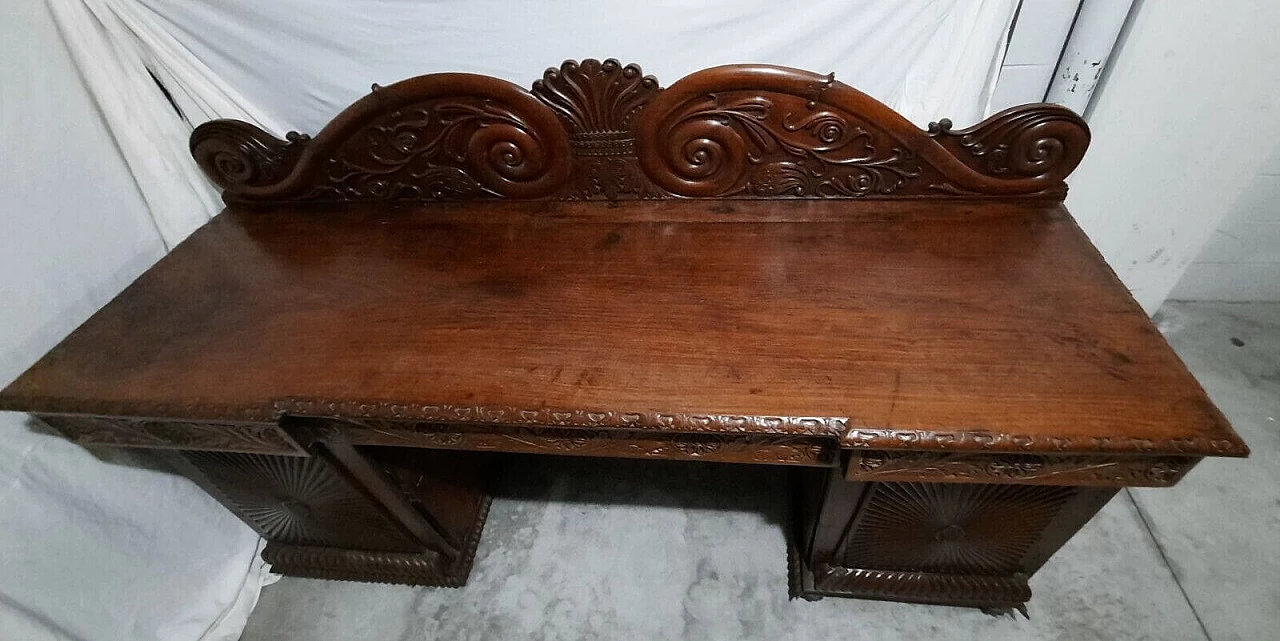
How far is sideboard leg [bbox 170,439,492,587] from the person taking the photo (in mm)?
1039

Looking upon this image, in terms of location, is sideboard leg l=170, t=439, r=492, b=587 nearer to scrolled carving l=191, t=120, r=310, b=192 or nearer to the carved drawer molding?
scrolled carving l=191, t=120, r=310, b=192

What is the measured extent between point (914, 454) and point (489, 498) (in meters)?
1.03

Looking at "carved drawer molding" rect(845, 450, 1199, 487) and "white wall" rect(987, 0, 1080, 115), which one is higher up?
"white wall" rect(987, 0, 1080, 115)

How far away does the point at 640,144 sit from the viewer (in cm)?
101

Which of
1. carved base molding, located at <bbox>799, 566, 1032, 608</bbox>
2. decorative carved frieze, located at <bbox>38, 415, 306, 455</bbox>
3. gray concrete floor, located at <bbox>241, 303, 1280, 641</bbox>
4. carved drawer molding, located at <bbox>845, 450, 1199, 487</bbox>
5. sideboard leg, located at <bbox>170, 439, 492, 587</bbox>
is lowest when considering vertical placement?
gray concrete floor, located at <bbox>241, 303, 1280, 641</bbox>

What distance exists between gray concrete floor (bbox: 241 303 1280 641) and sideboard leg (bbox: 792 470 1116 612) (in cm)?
9

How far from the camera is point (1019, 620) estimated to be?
3.86ft

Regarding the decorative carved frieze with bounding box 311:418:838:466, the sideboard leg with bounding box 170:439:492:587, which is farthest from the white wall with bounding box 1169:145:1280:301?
the sideboard leg with bounding box 170:439:492:587

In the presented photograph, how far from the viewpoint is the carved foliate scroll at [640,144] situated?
94cm

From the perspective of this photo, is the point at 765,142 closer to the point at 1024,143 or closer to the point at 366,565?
the point at 1024,143

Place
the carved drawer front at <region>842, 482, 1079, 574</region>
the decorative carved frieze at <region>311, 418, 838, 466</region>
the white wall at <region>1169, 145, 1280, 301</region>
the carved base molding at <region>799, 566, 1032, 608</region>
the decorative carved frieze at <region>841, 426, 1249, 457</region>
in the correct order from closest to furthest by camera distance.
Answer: the decorative carved frieze at <region>841, 426, 1249, 457</region>
the decorative carved frieze at <region>311, 418, 838, 466</region>
the carved drawer front at <region>842, 482, 1079, 574</region>
the carved base molding at <region>799, 566, 1032, 608</region>
the white wall at <region>1169, 145, 1280, 301</region>

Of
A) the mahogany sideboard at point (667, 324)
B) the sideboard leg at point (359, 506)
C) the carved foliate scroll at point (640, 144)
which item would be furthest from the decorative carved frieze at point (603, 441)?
the carved foliate scroll at point (640, 144)

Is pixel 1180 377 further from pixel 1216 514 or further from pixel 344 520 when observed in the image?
pixel 344 520

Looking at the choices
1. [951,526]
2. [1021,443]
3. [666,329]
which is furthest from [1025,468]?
[666,329]
